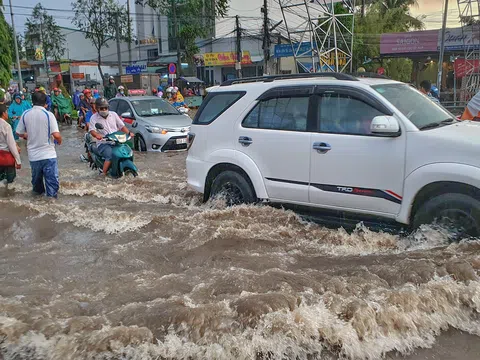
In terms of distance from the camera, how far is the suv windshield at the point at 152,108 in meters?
13.7

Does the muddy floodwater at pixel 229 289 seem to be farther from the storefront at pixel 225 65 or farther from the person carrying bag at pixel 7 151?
the storefront at pixel 225 65

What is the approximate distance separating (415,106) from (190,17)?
120ft

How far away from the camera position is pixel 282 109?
5.65m

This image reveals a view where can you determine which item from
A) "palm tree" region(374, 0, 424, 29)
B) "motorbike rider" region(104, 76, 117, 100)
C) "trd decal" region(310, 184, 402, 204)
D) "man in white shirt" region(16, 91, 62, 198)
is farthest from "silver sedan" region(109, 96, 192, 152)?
"palm tree" region(374, 0, 424, 29)

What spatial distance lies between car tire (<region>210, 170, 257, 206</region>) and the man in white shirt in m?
2.69

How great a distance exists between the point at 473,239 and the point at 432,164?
30.3 inches

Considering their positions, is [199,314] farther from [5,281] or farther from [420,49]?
[420,49]

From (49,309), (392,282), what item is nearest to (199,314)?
(49,309)

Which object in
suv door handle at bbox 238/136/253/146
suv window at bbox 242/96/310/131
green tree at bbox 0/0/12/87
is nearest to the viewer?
suv window at bbox 242/96/310/131

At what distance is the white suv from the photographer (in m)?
4.44

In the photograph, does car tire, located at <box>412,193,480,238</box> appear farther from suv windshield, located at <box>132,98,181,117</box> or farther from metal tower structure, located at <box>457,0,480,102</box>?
metal tower structure, located at <box>457,0,480,102</box>

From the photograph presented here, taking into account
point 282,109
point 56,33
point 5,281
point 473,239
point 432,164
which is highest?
point 56,33

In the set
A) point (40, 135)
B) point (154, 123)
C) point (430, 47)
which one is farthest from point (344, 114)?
point (430, 47)

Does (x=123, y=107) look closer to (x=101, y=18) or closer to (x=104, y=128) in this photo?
(x=104, y=128)
